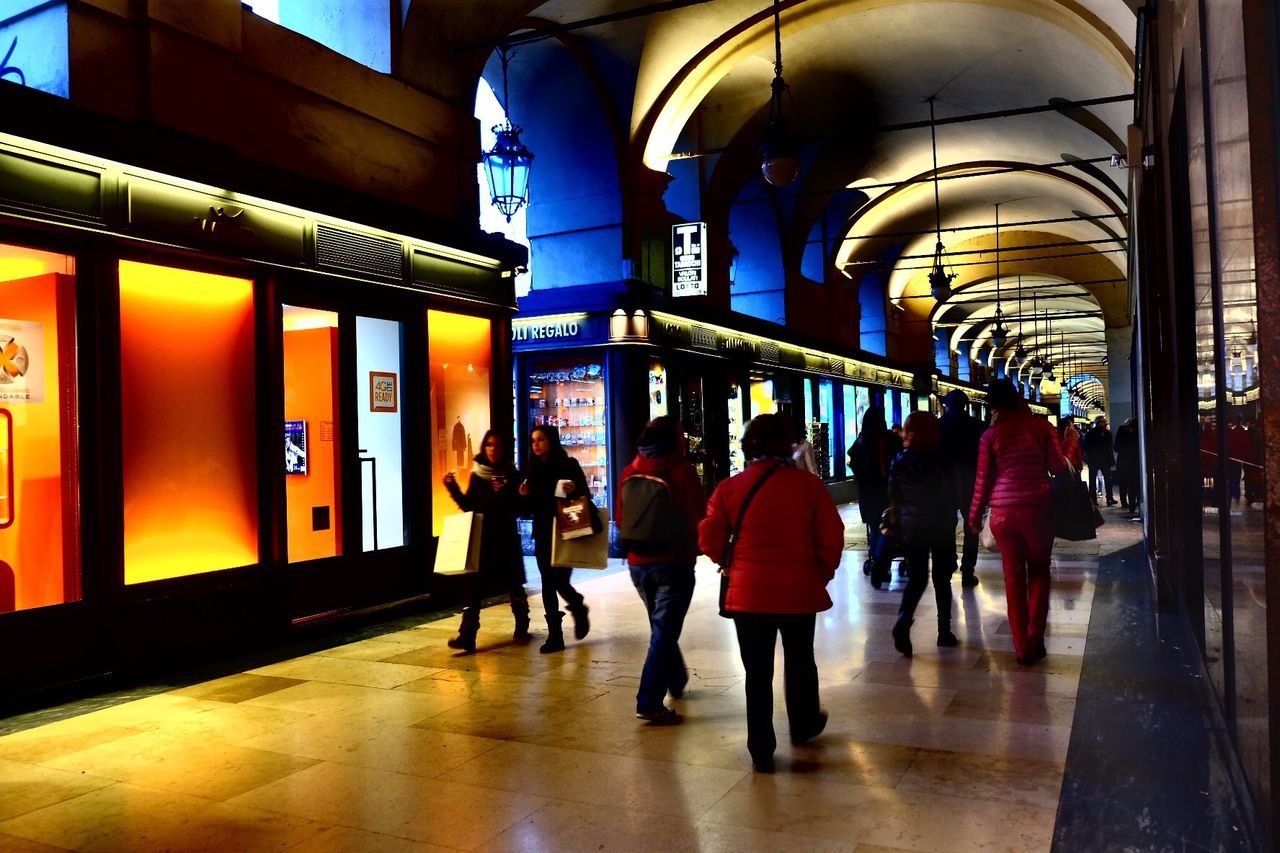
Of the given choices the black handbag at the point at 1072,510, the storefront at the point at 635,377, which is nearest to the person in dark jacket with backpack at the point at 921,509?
the black handbag at the point at 1072,510

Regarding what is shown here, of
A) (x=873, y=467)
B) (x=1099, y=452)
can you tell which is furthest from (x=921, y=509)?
(x=1099, y=452)

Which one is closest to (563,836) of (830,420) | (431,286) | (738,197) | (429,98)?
(431,286)

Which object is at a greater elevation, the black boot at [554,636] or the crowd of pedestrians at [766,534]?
the crowd of pedestrians at [766,534]

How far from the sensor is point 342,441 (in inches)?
324

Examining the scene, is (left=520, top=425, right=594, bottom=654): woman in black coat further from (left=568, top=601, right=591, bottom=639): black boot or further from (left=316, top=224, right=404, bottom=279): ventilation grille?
(left=316, top=224, right=404, bottom=279): ventilation grille

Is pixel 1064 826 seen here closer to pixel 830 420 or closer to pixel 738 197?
pixel 738 197

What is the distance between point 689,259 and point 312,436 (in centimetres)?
711

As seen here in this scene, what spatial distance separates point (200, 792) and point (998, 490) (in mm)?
4664

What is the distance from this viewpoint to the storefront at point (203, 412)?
593 cm

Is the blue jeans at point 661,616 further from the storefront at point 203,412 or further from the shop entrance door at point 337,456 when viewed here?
the shop entrance door at point 337,456

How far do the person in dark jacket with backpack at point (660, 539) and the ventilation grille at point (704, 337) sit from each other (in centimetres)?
943

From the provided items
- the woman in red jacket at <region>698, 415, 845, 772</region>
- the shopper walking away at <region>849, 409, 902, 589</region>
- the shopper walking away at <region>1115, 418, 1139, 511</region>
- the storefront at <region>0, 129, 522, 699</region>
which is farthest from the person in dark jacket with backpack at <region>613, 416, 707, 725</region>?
the shopper walking away at <region>1115, 418, 1139, 511</region>

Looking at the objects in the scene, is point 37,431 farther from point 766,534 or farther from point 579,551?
point 766,534

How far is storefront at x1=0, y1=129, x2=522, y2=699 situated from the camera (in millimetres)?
5930
